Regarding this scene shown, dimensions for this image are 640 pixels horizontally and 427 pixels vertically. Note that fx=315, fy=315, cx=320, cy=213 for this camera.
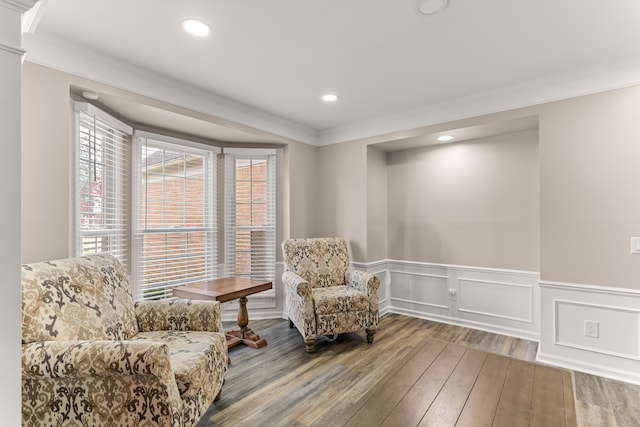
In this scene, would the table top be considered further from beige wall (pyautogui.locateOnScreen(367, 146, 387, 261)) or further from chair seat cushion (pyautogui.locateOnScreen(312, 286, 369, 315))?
beige wall (pyautogui.locateOnScreen(367, 146, 387, 261))

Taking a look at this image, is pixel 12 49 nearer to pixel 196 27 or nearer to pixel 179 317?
pixel 196 27

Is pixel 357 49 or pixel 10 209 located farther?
pixel 357 49

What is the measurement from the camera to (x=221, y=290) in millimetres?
2857

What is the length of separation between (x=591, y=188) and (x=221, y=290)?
10.7 ft

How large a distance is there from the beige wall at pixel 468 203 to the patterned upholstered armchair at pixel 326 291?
103cm

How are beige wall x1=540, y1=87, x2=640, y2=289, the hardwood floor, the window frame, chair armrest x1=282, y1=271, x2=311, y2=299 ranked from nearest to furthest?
1. the hardwood floor
2. beige wall x1=540, y1=87, x2=640, y2=289
3. chair armrest x1=282, y1=271, x2=311, y2=299
4. the window frame

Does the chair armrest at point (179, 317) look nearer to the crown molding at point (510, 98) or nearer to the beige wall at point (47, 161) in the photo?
the beige wall at point (47, 161)

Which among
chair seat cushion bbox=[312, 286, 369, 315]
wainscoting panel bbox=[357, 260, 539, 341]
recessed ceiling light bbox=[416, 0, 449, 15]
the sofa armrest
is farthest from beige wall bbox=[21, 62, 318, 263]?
Result: wainscoting panel bbox=[357, 260, 539, 341]

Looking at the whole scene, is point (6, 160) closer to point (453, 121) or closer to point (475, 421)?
point (475, 421)

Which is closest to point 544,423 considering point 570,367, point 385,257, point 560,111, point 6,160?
point 570,367

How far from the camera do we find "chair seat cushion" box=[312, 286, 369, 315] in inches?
119

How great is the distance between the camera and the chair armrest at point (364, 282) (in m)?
3.21

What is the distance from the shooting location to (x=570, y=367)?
2.62 m

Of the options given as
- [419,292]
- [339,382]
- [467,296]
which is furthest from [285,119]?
[467,296]
